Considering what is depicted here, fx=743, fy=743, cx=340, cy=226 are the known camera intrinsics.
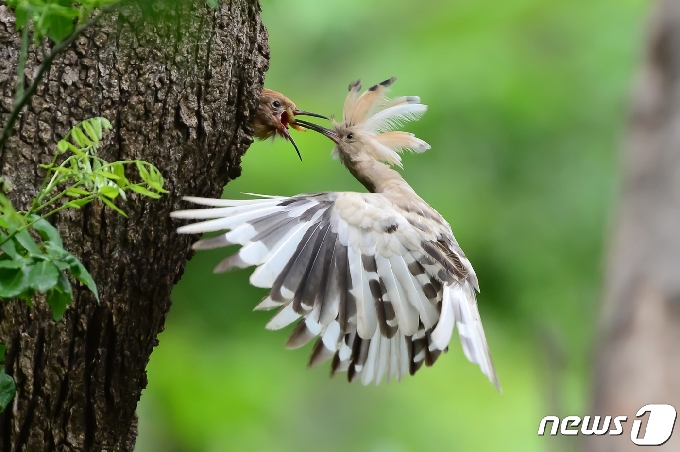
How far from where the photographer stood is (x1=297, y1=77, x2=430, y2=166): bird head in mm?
2939

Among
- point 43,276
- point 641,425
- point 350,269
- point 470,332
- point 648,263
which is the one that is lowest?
point 641,425

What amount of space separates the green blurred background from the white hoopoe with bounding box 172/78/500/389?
6.28 ft

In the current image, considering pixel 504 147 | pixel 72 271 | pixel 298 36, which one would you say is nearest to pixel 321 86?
pixel 298 36

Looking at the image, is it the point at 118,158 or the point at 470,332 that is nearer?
the point at 118,158

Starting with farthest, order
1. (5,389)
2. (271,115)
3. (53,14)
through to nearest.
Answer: (271,115) < (5,389) < (53,14)

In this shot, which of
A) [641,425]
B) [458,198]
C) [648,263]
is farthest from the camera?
[458,198]

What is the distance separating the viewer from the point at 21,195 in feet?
6.19

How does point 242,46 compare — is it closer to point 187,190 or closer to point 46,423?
point 187,190

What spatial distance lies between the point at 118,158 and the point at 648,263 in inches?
66.1

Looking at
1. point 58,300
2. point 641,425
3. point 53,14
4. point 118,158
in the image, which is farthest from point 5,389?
point 641,425

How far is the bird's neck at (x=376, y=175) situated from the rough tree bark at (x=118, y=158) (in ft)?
2.91

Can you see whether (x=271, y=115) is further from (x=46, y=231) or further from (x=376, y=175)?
(x=46, y=231)

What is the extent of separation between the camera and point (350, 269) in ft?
7.53

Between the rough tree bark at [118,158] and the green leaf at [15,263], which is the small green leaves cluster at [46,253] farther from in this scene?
the rough tree bark at [118,158]
